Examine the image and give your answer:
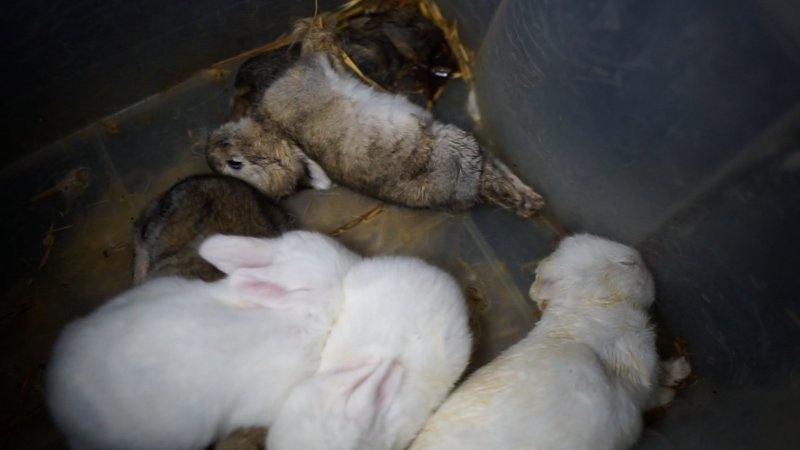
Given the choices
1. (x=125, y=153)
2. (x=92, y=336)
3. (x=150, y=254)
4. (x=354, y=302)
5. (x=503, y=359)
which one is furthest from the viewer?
(x=125, y=153)

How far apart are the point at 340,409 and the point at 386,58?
7.35ft

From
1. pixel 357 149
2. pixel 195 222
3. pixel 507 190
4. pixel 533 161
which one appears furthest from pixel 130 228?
pixel 533 161

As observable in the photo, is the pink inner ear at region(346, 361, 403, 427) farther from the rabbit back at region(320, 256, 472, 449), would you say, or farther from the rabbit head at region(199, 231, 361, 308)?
the rabbit head at region(199, 231, 361, 308)

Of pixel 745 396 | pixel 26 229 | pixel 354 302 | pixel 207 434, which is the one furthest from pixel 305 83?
pixel 745 396

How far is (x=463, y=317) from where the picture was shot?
2836 mm

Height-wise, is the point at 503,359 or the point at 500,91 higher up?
the point at 500,91

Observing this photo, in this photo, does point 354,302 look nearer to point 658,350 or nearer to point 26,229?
point 658,350

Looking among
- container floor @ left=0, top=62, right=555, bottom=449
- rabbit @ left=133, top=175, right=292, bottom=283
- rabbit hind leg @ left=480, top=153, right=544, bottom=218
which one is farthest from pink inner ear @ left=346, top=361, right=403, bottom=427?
rabbit hind leg @ left=480, top=153, right=544, bottom=218

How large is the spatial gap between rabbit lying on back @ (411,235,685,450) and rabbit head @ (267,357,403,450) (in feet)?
1.15

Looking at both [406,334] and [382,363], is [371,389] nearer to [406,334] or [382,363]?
[382,363]

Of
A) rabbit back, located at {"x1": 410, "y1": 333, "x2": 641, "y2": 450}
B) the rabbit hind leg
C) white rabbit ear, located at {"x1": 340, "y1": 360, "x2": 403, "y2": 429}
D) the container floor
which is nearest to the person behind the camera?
white rabbit ear, located at {"x1": 340, "y1": 360, "x2": 403, "y2": 429}

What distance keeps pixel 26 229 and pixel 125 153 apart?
67 centimetres

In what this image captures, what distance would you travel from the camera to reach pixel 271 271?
2.67 metres

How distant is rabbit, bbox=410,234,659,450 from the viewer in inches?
102
